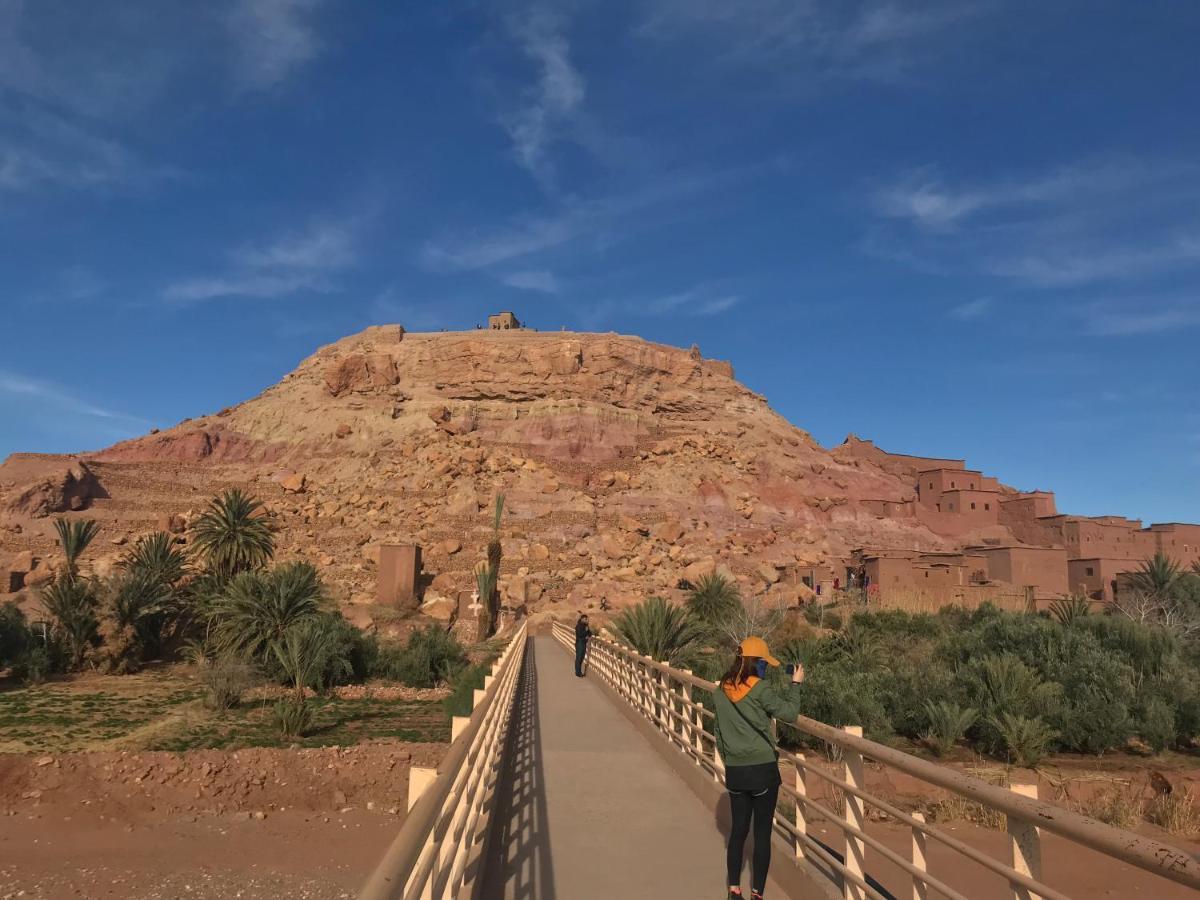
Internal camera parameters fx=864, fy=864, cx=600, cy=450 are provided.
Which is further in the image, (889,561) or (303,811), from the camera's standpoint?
(889,561)

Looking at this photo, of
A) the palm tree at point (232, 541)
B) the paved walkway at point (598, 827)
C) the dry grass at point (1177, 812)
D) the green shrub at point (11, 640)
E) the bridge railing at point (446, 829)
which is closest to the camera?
the bridge railing at point (446, 829)

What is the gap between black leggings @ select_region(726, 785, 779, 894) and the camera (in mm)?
4594

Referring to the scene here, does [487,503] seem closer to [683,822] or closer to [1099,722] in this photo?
[1099,722]

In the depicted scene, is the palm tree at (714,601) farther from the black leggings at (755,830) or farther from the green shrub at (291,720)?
the black leggings at (755,830)

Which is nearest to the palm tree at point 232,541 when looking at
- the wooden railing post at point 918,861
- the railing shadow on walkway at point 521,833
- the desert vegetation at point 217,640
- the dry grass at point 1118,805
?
the desert vegetation at point 217,640

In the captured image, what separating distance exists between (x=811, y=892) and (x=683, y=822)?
1.82 metres

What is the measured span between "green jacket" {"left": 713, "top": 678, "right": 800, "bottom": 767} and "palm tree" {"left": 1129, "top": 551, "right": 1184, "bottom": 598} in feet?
108

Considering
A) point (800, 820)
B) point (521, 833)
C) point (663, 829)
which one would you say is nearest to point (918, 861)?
point (800, 820)

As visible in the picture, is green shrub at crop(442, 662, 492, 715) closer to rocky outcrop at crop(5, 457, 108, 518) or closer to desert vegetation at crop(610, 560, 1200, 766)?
desert vegetation at crop(610, 560, 1200, 766)

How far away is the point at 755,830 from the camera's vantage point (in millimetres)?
4699

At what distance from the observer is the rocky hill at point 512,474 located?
44625 millimetres

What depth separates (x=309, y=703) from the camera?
20625 mm

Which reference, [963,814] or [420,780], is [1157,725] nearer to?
[963,814]

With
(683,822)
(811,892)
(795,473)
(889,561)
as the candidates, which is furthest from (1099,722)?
(795,473)
